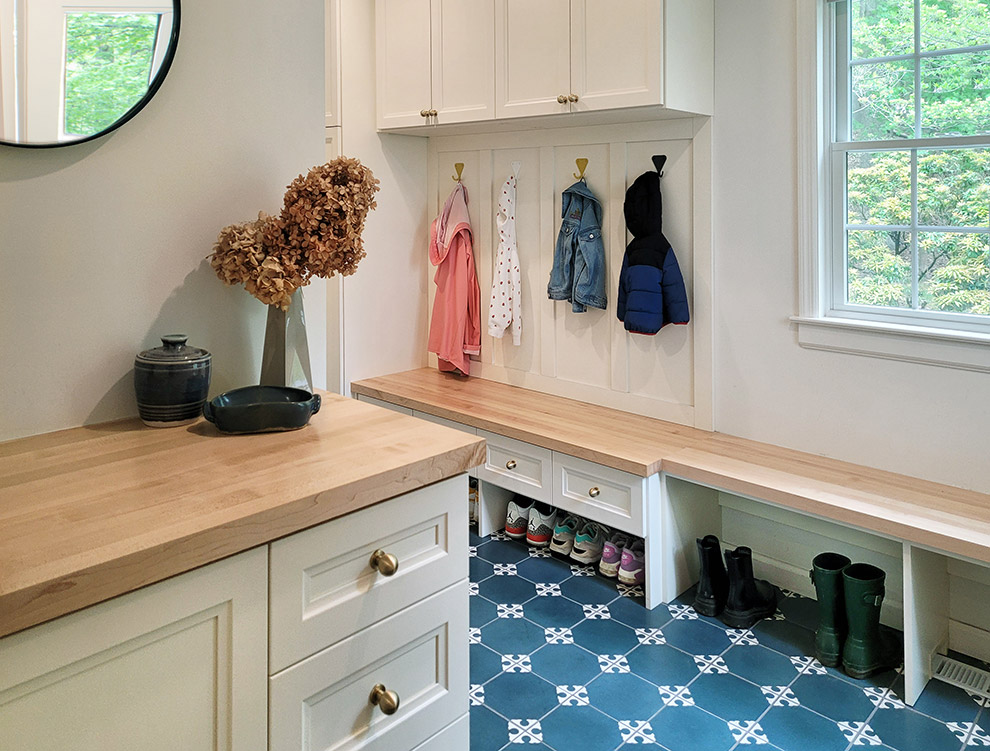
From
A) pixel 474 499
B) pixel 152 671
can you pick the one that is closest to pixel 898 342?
pixel 474 499

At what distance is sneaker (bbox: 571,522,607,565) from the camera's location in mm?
3104

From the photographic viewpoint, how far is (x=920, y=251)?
2.53m

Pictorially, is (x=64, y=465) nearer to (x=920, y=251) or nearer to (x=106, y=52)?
(x=106, y=52)

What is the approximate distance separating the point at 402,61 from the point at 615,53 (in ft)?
3.83

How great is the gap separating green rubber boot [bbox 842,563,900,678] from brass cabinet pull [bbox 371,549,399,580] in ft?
5.37

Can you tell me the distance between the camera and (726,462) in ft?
8.87

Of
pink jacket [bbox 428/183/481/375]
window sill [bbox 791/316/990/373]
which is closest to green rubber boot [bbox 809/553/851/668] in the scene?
window sill [bbox 791/316/990/373]

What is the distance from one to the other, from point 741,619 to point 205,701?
78.7 inches

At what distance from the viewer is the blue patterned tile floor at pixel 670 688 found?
2.12 metres

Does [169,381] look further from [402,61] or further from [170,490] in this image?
[402,61]

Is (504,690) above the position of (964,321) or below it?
below

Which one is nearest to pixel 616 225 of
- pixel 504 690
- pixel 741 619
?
pixel 741 619

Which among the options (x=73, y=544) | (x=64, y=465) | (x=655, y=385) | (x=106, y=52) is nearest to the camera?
(x=73, y=544)

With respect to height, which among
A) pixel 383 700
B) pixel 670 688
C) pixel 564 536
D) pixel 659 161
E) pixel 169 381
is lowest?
pixel 670 688
